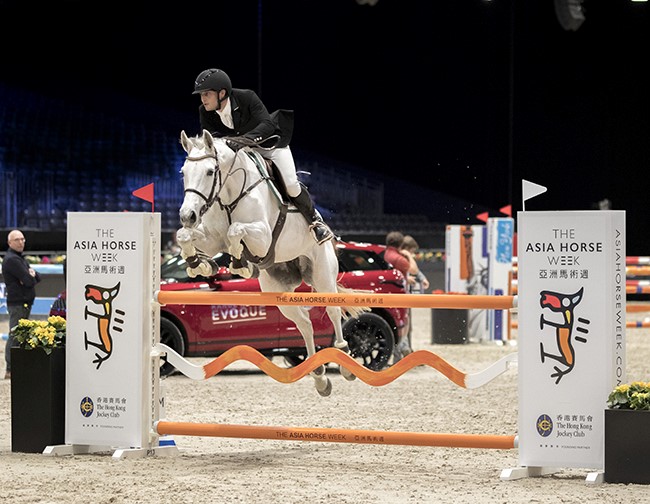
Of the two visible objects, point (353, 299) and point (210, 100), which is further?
point (210, 100)

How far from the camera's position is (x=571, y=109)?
23.2 meters

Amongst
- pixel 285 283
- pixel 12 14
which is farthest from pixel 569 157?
pixel 285 283

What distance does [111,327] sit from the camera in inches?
269

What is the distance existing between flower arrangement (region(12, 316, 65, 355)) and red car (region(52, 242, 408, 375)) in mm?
3787

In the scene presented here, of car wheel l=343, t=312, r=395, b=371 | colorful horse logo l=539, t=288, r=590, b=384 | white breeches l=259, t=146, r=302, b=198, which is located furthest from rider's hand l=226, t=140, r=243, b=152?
car wheel l=343, t=312, r=395, b=371

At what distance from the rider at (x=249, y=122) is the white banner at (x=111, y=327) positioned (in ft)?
2.65

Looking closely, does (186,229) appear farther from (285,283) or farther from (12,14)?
(12,14)

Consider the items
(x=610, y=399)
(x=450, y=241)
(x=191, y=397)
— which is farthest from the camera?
(x=450, y=241)

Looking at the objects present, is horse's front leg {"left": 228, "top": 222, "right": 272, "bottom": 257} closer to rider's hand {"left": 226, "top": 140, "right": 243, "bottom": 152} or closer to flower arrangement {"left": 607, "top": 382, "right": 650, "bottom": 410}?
rider's hand {"left": 226, "top": 140, "right": 243, "bottom": 152}

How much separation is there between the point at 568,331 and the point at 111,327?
2769 millimetres

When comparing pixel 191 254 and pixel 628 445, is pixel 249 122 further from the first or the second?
pixel 628 445

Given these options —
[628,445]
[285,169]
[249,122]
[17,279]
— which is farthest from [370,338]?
[628,445]

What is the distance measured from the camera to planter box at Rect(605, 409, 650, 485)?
18.8 feet

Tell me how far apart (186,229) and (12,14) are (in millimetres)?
18877
